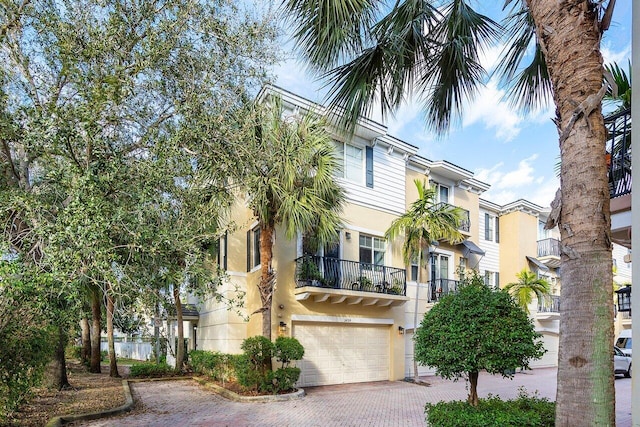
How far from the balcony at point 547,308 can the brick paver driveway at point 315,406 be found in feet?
25.9

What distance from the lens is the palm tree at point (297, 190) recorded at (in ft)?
37.9

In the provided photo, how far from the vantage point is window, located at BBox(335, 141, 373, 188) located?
16.5m

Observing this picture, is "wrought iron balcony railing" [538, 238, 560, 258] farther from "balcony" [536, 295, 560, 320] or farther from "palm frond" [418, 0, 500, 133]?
"palm frond" [418, 0, 500, 133]

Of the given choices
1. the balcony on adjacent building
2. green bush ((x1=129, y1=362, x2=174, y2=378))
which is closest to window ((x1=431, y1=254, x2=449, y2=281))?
green bush ((x1=129, y1=362, x2=174, y2=378))

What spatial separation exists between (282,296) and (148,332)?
7522 mm

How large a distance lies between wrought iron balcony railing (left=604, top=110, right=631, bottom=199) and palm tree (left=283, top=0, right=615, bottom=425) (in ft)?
3.39

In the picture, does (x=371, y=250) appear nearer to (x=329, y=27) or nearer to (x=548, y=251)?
(x=329, y=27)

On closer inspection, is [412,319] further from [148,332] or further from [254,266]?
[148,332]

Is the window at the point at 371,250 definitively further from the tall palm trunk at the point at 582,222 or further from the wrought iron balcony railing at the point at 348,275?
the tall palm trunk at the point at 582,222

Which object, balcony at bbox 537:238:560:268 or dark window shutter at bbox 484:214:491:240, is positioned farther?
balcony at bbox 537:238:560:268

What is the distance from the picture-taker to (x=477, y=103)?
6.55 m

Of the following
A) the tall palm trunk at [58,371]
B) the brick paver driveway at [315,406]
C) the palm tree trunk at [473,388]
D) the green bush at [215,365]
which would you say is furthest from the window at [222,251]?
the palm tree trunk at [473,388]

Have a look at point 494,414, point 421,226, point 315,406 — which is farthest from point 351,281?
point 494,414

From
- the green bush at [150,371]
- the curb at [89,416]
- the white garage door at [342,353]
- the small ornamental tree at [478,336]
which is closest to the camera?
the small ornamental tree at [478,336]
